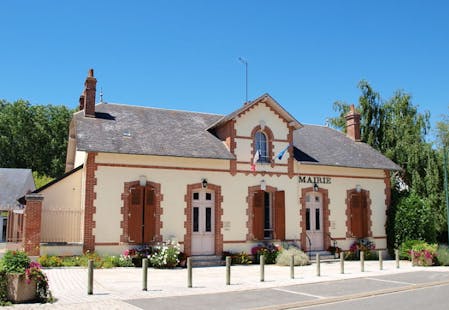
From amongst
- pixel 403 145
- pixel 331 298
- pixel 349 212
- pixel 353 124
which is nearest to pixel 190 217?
pixel 349 212

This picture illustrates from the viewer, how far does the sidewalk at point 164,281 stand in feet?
31.1

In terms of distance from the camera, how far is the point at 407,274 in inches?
595

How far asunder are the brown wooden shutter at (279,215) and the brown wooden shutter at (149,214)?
5.15 metres

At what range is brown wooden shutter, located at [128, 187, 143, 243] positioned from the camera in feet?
52.9

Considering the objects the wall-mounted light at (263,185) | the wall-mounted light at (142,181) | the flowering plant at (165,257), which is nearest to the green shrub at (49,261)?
the flowering plant at (165,257)

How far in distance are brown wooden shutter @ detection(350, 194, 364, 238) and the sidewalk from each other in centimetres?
311

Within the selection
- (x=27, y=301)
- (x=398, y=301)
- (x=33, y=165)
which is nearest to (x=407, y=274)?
(x=398, y=301)

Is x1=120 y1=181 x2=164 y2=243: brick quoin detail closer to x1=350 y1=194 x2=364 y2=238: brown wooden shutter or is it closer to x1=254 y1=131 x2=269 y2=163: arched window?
x1=254 y1=131 x2=269 y2=163: arched window

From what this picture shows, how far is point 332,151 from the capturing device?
21375 millimetres

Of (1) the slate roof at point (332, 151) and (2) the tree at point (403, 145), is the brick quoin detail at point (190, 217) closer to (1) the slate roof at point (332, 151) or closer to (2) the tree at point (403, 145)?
(1) the slate roof at point (332, 151)

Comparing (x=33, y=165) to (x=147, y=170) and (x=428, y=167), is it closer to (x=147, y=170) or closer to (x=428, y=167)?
(x=147, y=170)

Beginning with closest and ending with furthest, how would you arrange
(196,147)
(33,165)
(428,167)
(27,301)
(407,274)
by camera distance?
(27,301), (407,274), (196,147), (428,167), (33,165)

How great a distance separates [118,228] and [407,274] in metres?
9.84

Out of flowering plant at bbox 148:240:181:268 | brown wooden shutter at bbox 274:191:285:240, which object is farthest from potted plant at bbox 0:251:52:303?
brown wooden shutter at bbox 274:191:285:240
